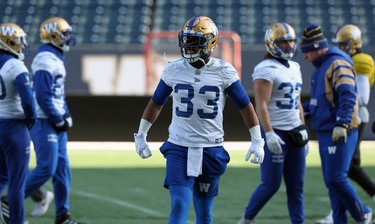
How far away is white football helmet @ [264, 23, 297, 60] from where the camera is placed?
27.0 ft

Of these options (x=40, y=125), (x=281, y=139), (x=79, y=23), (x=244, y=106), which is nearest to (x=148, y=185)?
(x=40, y=125)

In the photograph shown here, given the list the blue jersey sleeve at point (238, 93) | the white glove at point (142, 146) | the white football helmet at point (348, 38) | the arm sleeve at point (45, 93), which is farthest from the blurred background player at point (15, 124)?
the white football helmet at point (348, 38)

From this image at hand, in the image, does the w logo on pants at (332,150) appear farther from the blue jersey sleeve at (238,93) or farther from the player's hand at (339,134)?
the blue jersey sleeve at (238,93)

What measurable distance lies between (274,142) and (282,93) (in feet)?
1.63

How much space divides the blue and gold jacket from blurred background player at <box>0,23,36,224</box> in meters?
2.47

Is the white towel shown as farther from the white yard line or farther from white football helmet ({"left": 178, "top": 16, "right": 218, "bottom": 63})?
the white yard line

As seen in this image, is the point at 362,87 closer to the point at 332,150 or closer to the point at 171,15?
the point at 332,150

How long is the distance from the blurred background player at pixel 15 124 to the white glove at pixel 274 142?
6.52ft

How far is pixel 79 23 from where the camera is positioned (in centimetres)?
2803

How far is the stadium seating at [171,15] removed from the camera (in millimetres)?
27281

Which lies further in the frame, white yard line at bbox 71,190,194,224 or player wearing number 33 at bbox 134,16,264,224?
white yard line at bbox 71,190,194,224

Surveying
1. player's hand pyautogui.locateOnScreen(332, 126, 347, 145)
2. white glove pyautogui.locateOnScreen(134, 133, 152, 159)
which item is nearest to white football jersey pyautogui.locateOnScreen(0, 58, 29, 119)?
white glove pyautogui.locateOnScreen(134, 133, 152, 159)

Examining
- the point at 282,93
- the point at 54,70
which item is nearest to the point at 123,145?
the point at 54,70

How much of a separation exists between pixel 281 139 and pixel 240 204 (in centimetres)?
282
